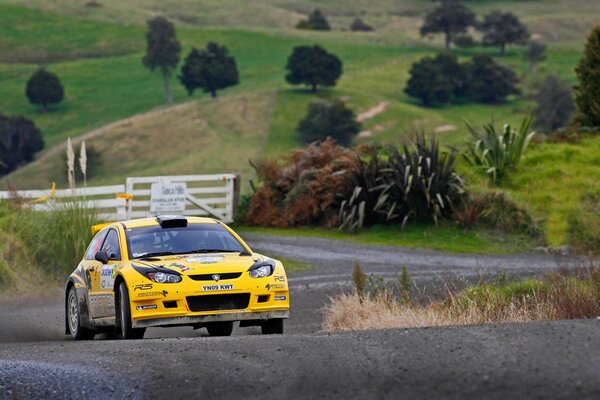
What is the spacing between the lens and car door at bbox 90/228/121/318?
1464 centimetres

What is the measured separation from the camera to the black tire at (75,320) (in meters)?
15.8

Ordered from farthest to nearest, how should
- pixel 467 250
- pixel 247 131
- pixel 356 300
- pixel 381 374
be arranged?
pixel 247 131, pixel 467 250, pixel 356 300, pixel 381 374

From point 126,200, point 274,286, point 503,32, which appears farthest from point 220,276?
point 503,32

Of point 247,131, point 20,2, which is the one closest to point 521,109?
point 247,131

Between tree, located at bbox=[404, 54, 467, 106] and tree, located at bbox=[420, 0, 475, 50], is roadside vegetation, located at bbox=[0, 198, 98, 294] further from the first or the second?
tree, located at bbox=[420, 0, 475, 50]

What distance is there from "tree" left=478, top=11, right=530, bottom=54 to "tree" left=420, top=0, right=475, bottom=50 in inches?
165

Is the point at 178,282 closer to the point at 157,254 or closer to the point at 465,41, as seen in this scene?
the point at 157,254

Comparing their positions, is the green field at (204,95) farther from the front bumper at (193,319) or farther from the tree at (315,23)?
the front bumper at (193,319)

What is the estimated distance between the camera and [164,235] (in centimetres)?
1530

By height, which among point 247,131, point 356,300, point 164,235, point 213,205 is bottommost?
point 247,131

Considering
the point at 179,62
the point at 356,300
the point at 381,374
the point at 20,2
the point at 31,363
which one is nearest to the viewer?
the point at 381,374

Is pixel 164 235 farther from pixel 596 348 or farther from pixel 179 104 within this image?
pixel 179 104

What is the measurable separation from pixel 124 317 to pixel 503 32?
151782 millimetres

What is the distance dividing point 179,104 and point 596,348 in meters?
131
